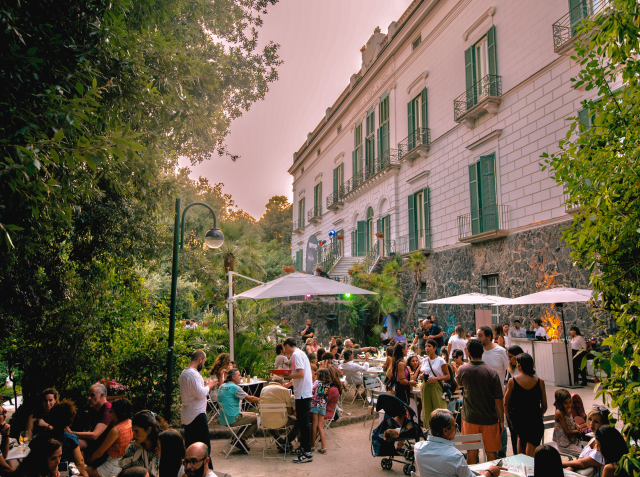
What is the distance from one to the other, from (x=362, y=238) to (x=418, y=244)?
619 cm

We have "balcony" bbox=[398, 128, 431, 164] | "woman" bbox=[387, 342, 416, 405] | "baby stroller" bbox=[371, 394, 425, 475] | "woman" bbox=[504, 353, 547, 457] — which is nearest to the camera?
"woman" bbox=[504, 353, 547, 457]

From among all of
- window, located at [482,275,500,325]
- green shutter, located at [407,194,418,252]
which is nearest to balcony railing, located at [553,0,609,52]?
window, located at [482,275,500,325]

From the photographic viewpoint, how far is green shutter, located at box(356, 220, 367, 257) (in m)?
24.8

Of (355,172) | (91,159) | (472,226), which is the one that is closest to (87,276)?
(91,159)

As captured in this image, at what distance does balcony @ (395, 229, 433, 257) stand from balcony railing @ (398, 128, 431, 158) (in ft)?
12.3

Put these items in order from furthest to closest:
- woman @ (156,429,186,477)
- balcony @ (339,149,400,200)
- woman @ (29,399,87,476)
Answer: balcony @ (339,149,400,200)
woman @ (29,399,87,476)
woman @ (156,429,186,477)

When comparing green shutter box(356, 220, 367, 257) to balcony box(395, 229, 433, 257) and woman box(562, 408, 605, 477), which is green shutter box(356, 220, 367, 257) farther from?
woman box(562, 408, 605, 477)

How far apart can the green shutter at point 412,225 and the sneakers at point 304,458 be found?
1390cm

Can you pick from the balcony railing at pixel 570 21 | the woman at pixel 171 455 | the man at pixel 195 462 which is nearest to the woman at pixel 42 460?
the woman at pixel 171 455

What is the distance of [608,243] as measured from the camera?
268 centimetres

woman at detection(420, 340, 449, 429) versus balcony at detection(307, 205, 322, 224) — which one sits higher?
balcony at detection(307, 205, 322, 224)

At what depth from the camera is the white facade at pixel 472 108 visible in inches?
488

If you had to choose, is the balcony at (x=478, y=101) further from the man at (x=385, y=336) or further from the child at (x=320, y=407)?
the child at (x=320, y=407)

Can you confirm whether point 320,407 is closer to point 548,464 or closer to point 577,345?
point 548,464
